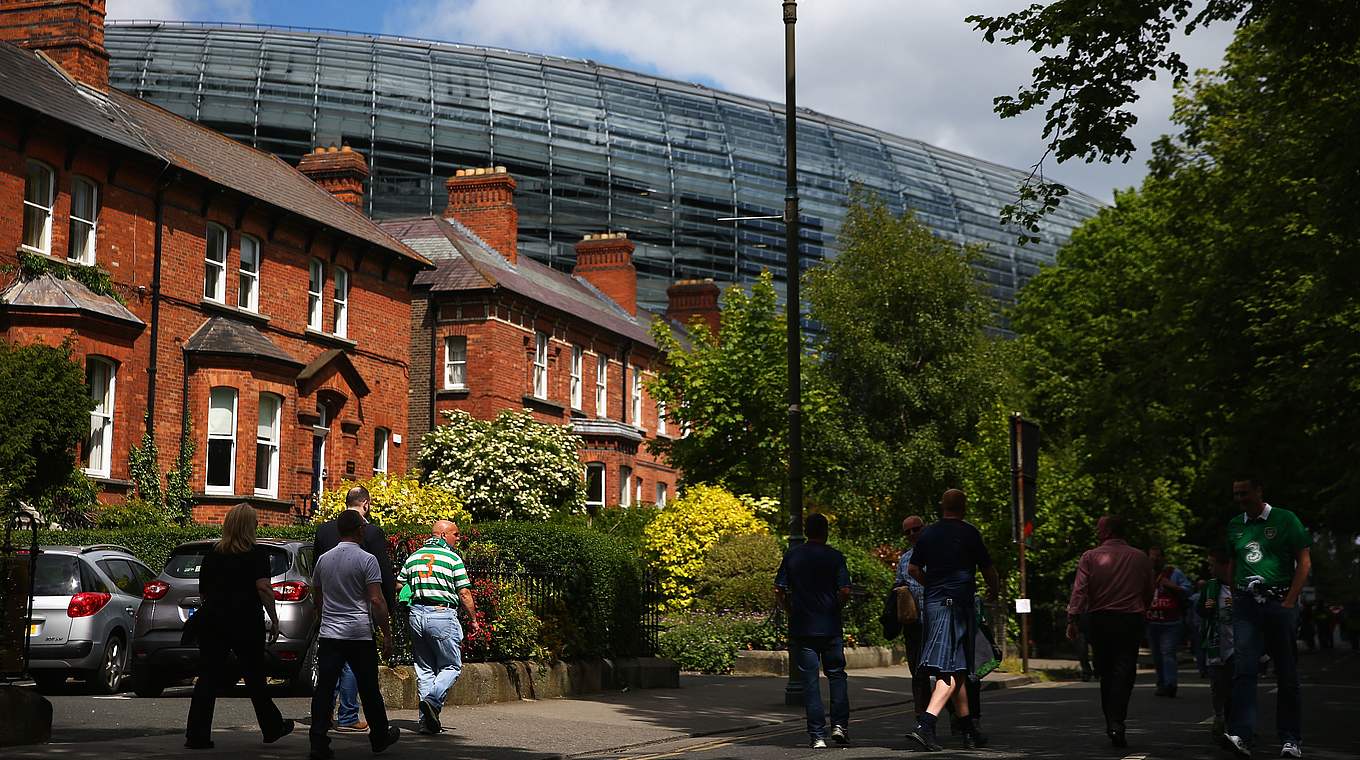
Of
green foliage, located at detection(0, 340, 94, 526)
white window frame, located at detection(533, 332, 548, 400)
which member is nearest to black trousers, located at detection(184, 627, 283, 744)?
green foliage, located at detection(0, 340, 94, 526)

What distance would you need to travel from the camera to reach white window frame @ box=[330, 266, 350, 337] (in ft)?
113

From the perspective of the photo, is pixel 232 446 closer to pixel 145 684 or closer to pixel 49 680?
pixel 49 680

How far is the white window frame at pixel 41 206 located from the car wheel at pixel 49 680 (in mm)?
10826

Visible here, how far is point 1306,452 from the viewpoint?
3067 centimetres

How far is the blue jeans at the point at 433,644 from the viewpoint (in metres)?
12.5

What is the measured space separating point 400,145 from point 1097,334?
53858 mm

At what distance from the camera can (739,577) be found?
25.7 meters

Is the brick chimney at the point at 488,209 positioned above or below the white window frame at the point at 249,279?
above

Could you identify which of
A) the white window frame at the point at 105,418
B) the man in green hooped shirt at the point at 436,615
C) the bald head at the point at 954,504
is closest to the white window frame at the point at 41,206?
the white window frame at the point at 105,418

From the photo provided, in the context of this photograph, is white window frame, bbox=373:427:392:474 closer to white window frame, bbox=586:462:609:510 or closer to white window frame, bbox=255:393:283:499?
white window frame, bbox=255:393:283:499

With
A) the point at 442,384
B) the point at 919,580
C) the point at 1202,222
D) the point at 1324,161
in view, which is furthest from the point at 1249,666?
the point at 442,384

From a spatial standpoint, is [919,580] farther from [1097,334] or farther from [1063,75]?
[1097,334]

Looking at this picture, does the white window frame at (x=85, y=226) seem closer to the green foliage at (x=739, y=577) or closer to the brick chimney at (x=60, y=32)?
the brick chimney at (x=60, y=32)

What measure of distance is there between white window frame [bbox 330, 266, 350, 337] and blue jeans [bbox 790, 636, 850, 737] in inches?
948
